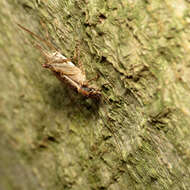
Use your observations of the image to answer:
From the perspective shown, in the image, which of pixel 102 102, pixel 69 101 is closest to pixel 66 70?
pixel 69 101

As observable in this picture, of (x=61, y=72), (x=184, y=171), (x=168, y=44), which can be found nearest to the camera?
(x=168, y=44)

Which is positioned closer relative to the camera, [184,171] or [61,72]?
[184,171]

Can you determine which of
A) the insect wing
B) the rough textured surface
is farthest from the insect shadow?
the insect wing

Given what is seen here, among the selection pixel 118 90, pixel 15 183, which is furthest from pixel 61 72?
pixel 15 183

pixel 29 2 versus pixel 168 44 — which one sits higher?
pixel 168 44

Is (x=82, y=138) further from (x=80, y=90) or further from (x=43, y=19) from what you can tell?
(x=43, y=19)

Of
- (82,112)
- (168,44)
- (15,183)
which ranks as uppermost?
(168,44)

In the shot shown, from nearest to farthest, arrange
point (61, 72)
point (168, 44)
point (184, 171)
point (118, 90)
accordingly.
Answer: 1. point (168, 44)
2. point (184, 171)
3. point (118, 90)
4. point (61, 72)

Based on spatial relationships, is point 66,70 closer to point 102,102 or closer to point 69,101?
point 69,101
